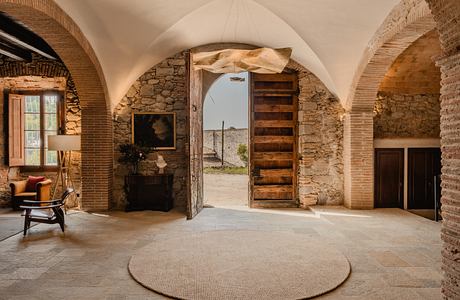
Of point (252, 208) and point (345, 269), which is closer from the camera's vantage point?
point (345, 269)

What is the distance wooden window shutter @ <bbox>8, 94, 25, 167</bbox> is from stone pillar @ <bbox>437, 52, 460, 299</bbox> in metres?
8.18

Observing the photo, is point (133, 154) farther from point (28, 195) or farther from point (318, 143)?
point (318, 143)

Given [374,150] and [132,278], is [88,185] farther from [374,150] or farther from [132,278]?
[374,150]

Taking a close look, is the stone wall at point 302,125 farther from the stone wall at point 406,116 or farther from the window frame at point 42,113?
the window frame at point 42,113

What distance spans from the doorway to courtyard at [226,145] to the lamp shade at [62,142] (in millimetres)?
3117

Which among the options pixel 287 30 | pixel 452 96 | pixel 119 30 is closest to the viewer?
pixel 452 96

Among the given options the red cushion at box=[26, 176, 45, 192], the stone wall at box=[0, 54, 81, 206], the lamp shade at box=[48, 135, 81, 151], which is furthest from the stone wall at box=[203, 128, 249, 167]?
the lamp shade at box=[48, 135, 81, 151]

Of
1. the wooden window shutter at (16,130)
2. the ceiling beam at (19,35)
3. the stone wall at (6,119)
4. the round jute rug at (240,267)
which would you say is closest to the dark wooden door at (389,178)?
the round jute rug at (240,267)

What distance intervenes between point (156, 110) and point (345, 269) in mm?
5220

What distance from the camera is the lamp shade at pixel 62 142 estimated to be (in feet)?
21.4

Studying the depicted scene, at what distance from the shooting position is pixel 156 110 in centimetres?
745

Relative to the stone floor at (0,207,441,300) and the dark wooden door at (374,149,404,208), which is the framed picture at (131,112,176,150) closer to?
the stone floor at (0,207,441,300)

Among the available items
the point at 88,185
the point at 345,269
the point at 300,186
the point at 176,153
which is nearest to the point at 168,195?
the point at 176,153

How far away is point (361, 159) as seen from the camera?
7.07 meters
